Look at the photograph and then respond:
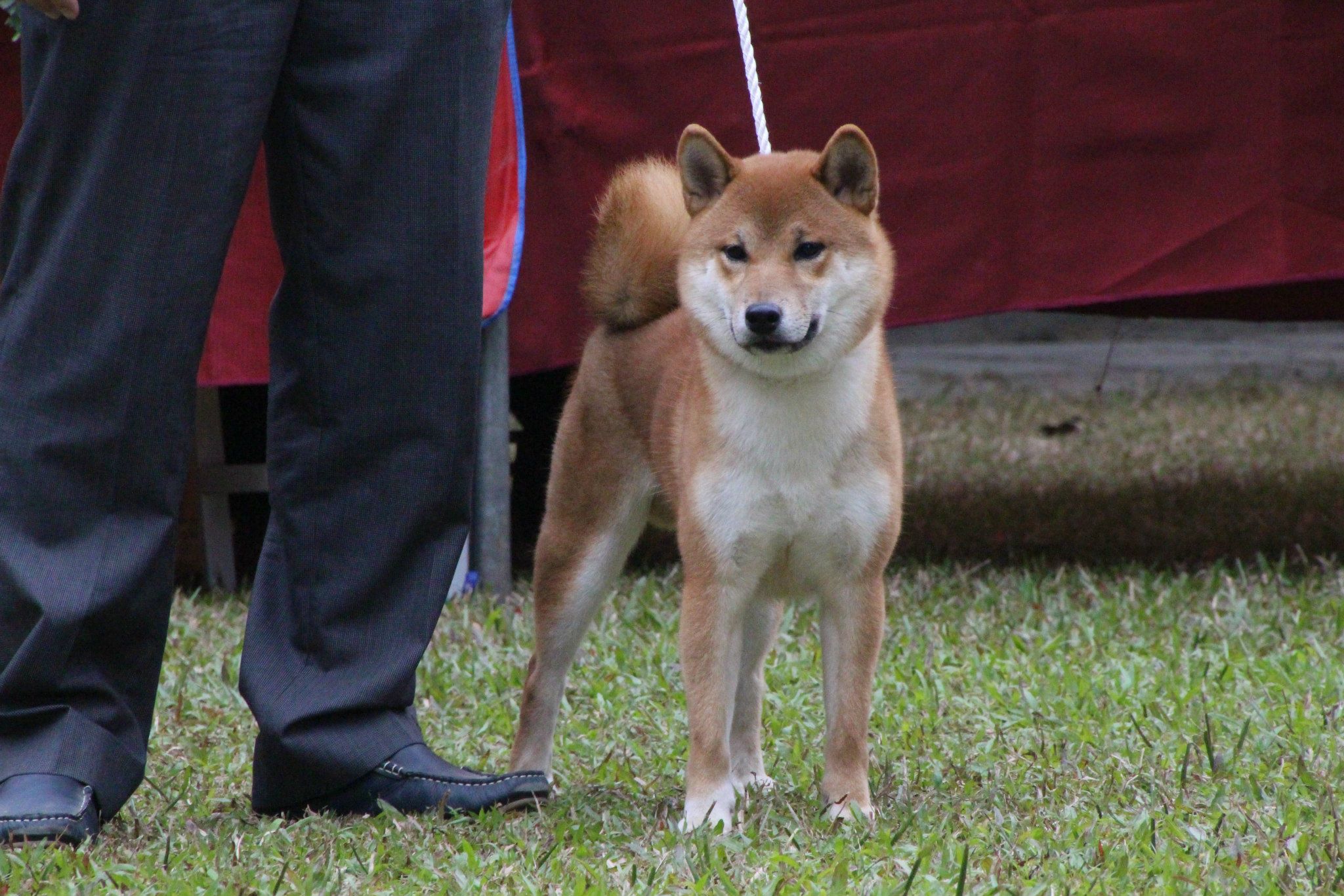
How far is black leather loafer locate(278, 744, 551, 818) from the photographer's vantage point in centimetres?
251

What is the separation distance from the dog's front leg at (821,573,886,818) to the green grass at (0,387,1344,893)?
0.24 feet

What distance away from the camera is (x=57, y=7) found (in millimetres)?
2096

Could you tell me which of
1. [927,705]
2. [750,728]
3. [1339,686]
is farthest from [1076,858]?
[1339,686]

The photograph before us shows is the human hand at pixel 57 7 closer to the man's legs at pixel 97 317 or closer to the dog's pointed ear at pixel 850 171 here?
the man's legs at pixel 97 317

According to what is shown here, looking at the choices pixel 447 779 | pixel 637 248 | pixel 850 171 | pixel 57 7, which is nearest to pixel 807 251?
pixel 850 171

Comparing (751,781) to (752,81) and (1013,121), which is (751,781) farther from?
(1013,121)

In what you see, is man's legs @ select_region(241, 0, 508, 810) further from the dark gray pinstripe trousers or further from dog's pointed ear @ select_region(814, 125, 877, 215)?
dog's pointed ear @ select_region(814, 125, 877, 215)

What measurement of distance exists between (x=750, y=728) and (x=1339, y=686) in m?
1.25

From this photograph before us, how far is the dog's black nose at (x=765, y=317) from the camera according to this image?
2492 mm

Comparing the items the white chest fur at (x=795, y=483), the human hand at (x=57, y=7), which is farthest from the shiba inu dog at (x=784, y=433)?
the human hand at (x=57, y=7)

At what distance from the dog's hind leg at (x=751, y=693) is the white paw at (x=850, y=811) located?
0.38 metres

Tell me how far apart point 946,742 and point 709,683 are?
69 cm

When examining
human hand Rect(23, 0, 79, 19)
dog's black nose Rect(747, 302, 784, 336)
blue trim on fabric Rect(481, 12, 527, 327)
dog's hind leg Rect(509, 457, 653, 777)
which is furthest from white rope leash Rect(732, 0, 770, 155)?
blue trim on fabric Rect(481, 12, 527, 327)

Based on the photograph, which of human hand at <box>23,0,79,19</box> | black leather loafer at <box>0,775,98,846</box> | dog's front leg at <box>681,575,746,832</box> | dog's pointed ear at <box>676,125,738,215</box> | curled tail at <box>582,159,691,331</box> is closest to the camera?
human hand at <box>23,0,79,19</box>
